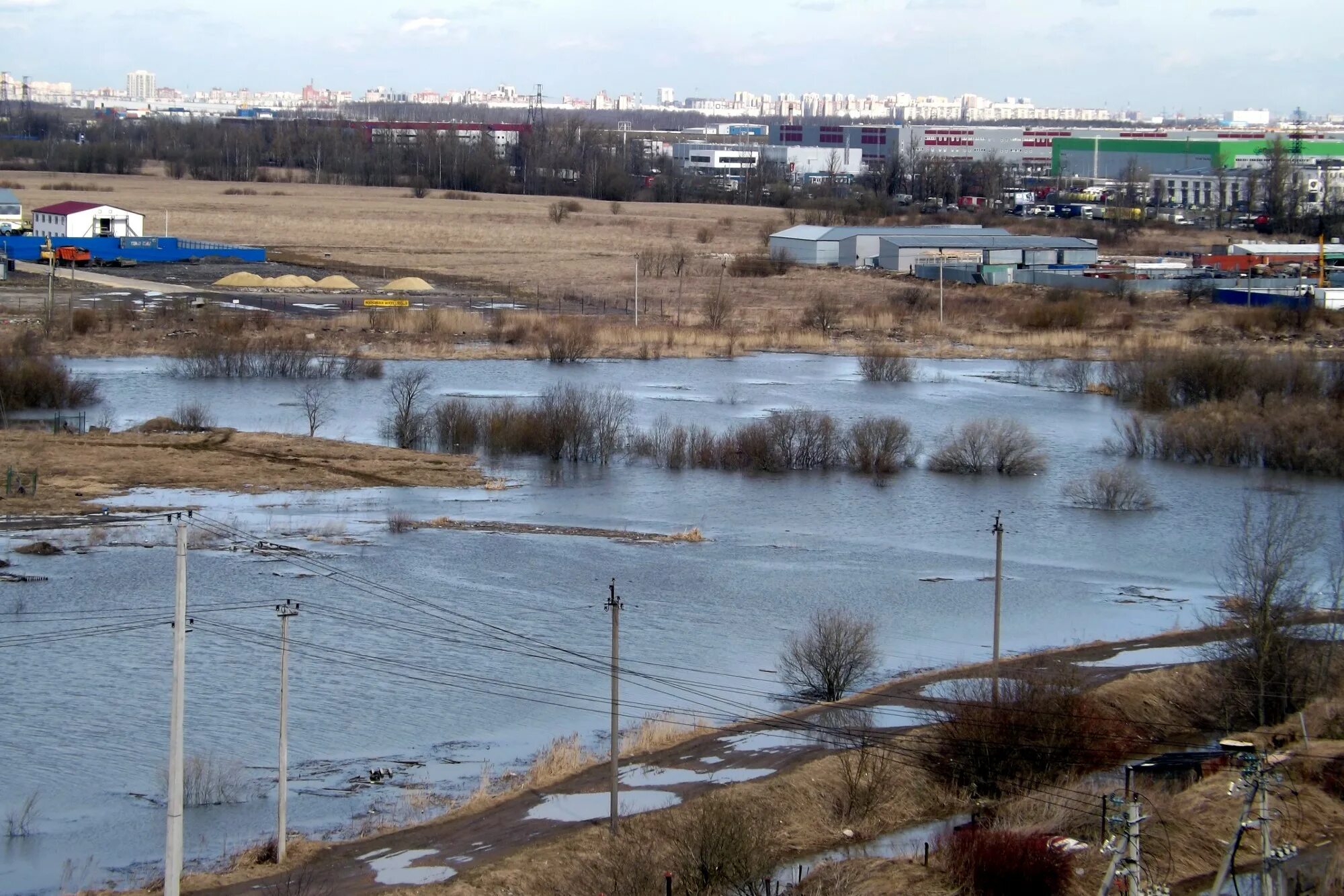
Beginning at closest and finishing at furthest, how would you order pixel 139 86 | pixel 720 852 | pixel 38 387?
pixel 720 852
pixel 38 387
pixel 139 86

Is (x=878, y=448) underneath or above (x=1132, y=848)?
above

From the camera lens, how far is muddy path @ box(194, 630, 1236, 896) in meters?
6.98

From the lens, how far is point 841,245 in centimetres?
3709

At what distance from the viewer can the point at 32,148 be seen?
62.2 m

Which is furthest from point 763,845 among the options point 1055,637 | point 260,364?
point 260,364

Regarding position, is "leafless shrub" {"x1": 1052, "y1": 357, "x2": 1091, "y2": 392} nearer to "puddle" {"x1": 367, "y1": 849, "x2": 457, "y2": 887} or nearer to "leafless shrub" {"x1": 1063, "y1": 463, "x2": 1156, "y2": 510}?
"leafless shrub" {"x1": 1063, "y1": 463, "x2": 1156, "y2": 510}

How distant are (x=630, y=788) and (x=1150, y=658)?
A: 13.8 feet

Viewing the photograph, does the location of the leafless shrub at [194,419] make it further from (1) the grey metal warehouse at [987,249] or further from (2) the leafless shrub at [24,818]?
(1) the grey metal warehouse at [987,249]

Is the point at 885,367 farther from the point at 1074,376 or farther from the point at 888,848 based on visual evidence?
the point at 888,848

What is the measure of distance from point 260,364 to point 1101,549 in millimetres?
12530

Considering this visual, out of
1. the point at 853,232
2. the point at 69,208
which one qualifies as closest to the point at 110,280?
the point at 69,208

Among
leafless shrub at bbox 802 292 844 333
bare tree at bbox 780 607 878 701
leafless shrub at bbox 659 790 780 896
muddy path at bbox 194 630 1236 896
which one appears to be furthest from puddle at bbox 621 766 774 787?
A: leafless shrub at bbox 802 292 844 333

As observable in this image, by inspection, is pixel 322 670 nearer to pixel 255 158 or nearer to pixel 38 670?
pixel 38 670

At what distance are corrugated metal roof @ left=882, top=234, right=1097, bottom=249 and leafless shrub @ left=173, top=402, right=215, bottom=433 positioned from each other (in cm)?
2178
